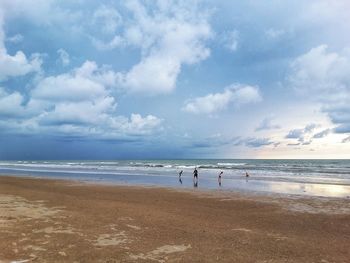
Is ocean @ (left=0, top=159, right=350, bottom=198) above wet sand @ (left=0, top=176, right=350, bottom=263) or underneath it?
above

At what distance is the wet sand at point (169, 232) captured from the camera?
8.26 m

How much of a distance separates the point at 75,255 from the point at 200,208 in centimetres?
878

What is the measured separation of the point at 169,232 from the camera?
34.9 ft

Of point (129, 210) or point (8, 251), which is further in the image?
point (129, 210)

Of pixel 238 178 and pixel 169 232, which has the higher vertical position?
pixel 238 178

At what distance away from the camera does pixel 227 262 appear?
7.81 m

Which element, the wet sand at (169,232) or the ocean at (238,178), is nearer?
the wet sand at (169,232)

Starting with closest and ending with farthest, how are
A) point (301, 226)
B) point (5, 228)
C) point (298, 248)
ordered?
point (298, 248), point (5, 228), point (301, 226)

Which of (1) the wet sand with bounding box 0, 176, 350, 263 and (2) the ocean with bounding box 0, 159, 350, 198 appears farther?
→ (2) the ocean with bounding box 0, 159, 350, 198

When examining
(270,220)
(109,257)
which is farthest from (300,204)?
(109,257)

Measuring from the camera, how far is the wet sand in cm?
826

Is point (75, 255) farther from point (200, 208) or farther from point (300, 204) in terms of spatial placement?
point (300, 204)

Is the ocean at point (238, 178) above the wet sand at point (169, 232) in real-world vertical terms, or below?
above

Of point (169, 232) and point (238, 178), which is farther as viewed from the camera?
point (238, 178)
